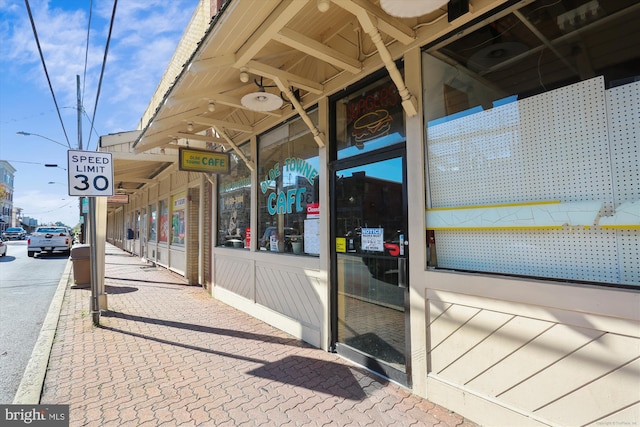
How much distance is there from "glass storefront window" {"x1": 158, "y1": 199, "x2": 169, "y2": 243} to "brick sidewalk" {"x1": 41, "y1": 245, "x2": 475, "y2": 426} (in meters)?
6.50

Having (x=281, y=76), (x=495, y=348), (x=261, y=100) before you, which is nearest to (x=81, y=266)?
A: (x=261, y=100)

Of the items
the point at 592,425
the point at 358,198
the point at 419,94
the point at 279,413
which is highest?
the point at 419,94

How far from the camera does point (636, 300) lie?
1917mm

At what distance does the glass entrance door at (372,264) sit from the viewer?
3312 millimetres

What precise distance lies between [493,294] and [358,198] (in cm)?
172

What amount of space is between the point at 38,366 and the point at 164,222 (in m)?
8.99

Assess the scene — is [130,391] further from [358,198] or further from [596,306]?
[596,306]

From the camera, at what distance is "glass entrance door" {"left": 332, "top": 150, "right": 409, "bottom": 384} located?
130 inches

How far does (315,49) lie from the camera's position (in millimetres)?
3178

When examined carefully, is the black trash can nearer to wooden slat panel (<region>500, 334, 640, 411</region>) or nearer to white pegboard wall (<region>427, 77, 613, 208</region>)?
white pegboard wall (<region>427, 77, 613, 208</region>)

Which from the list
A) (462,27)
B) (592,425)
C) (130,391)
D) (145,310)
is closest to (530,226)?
(592,425)

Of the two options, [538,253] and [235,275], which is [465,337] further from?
[235,275]

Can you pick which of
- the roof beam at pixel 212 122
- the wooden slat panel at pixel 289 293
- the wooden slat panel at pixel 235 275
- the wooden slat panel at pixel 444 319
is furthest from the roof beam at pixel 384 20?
the wooden slat panel at pixel 235 275

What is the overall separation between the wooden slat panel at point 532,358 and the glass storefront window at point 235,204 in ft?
14.4
